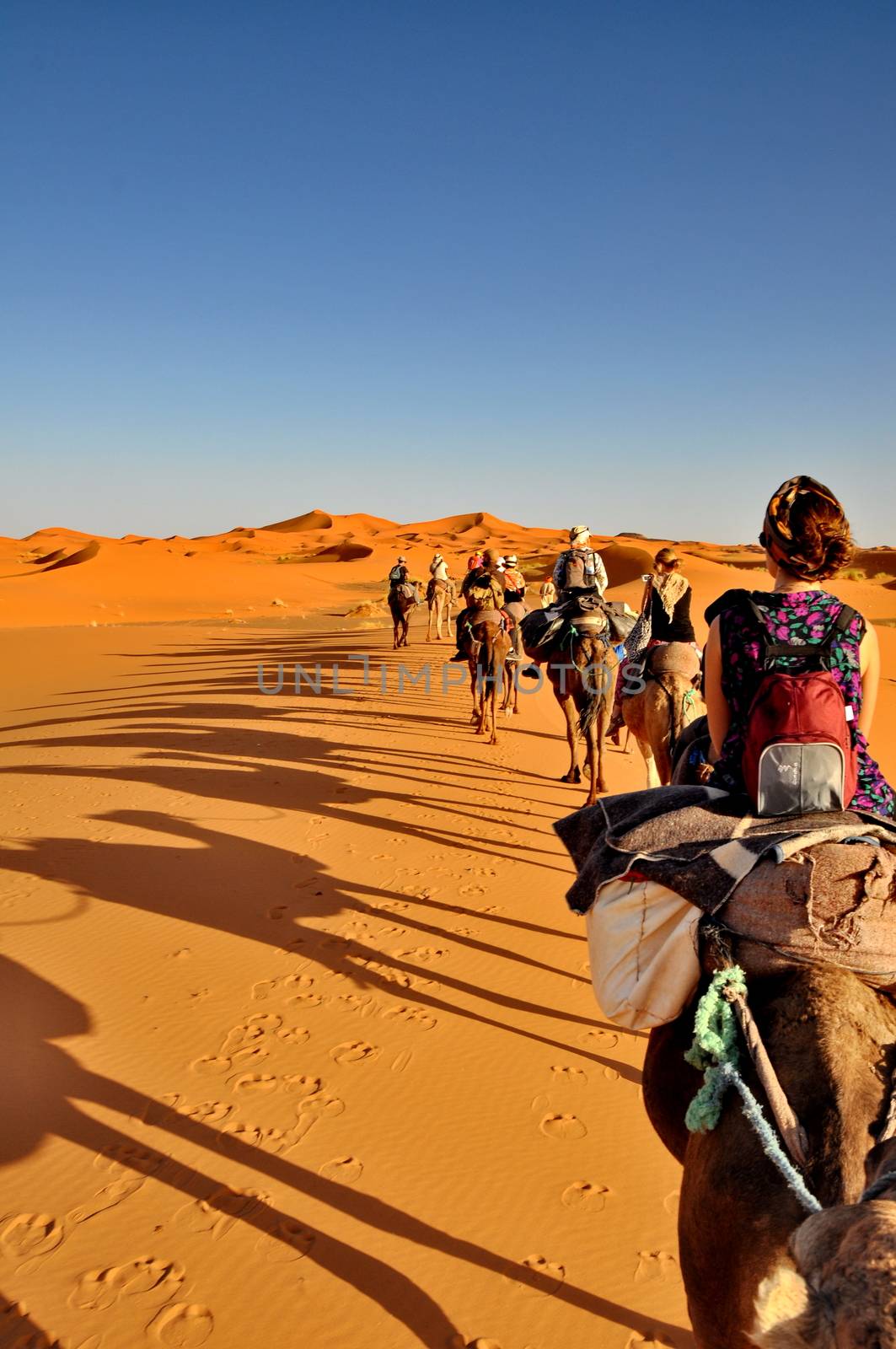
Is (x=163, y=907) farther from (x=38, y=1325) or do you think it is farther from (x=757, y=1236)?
(x=757, y=1236)

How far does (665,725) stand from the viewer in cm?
729

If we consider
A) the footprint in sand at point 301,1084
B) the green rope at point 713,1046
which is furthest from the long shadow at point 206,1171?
the green rope at point 713,1046

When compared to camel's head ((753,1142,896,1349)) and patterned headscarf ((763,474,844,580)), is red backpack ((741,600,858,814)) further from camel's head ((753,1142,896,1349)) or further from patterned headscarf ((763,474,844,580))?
camel's head ((753,1142,896,1349))

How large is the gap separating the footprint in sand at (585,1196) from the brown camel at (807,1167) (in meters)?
1.73

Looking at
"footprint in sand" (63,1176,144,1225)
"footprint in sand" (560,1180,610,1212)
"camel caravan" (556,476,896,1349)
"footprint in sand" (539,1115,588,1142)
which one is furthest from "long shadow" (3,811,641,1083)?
"camel caravan" (556,476,896,1349)

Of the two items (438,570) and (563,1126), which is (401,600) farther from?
(563,1126)

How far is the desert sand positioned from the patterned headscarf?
276 centimetres

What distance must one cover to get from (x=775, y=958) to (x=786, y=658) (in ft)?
2.91

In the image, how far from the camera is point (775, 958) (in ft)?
6.84

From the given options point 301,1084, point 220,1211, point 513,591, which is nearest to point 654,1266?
point 220,1211

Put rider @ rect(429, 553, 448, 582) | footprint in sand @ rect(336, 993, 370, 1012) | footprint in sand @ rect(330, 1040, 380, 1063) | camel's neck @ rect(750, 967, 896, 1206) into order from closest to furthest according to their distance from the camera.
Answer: camel's neck @ rect(750, 967, 896, 1206) < footprint in sand @ rect(330, 1040, 380, 1063) < footprint in sand @ rect(336, 993, 370, 1012) < rider @ rect(429, 553, 448, 582)

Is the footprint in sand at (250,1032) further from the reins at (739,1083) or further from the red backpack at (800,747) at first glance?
the red backpack at (800,747)

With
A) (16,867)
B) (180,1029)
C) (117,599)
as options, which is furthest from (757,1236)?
(117,599)

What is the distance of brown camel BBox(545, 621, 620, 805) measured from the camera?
8.59 meters
